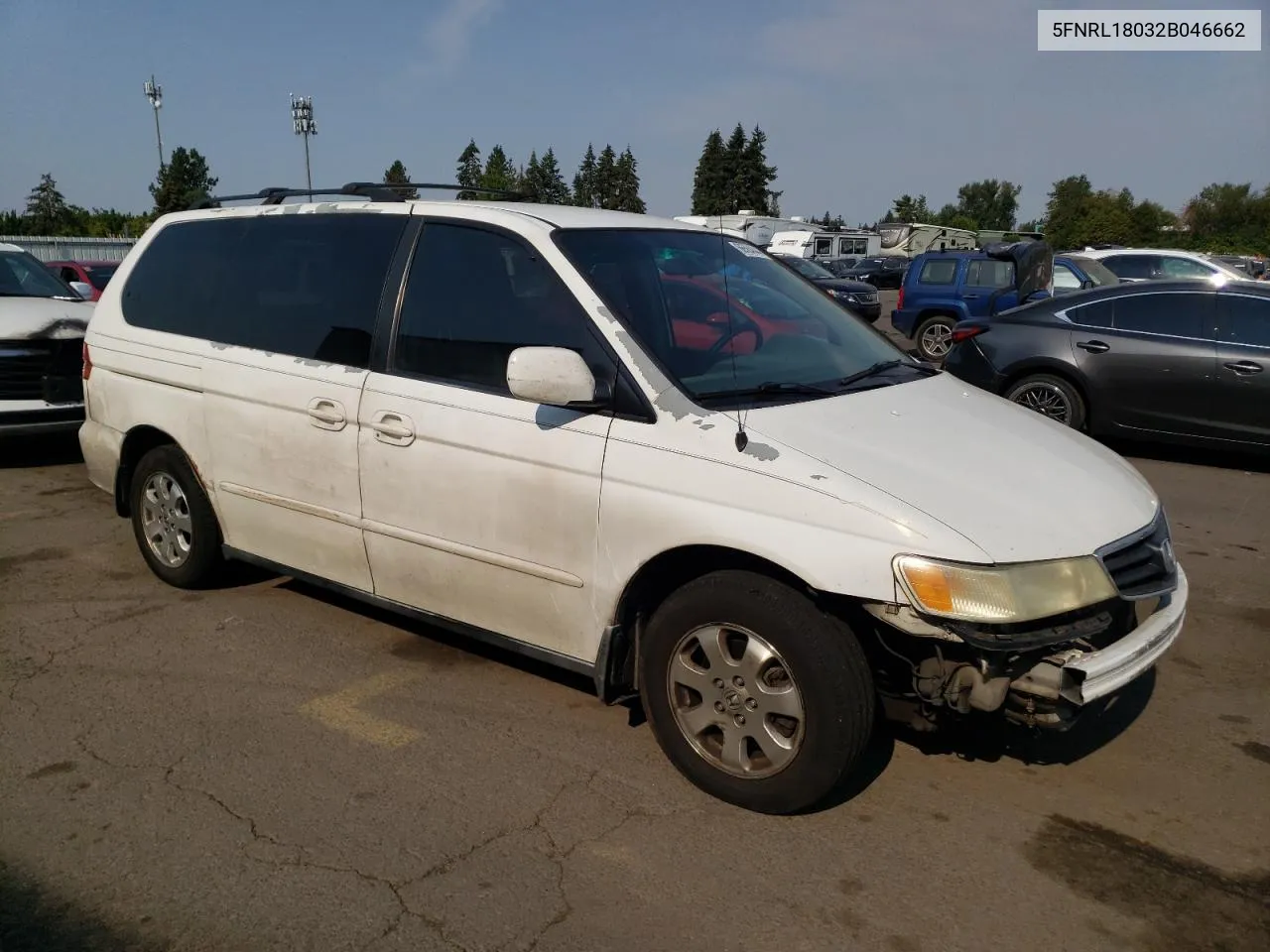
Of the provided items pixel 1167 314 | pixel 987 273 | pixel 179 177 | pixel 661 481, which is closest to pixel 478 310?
pixel 661 481

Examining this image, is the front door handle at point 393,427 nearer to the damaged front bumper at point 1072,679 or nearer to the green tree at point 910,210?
the damaged front bumper at point 1072,679

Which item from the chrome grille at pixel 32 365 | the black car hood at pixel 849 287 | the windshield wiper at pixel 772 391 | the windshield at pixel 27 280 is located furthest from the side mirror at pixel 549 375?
the black car hood at pixel 849 287

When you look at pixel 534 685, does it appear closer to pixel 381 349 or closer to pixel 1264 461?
pixel 381 349

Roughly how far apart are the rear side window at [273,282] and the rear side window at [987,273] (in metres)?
14.2

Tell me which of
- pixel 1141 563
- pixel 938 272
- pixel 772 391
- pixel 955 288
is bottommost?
pixel 1141 563

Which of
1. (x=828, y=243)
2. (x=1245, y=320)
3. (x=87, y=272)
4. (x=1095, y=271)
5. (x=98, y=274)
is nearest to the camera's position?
(x=1245, y=320)

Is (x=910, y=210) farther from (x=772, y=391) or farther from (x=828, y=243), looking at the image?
(x=772, y=391)

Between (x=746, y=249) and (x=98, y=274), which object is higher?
(x=98, y=274)

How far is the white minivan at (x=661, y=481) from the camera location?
9.79 feet

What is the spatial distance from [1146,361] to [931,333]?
932 cm

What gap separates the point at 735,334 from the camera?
3.82m

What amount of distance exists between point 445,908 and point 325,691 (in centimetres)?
153

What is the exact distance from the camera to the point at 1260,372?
8023 millimetres

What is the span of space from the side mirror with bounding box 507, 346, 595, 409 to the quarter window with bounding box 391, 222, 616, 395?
173 mm
